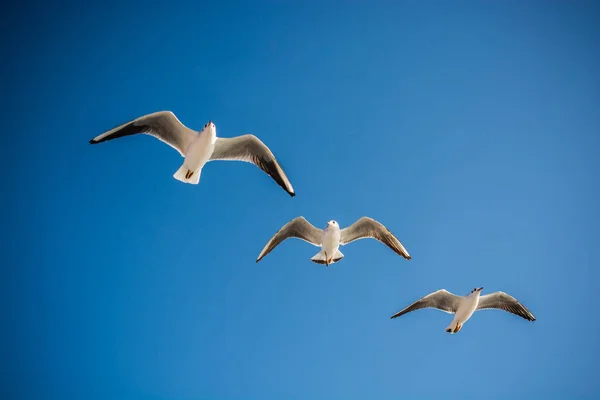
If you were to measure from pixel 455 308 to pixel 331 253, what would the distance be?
386 centimetres

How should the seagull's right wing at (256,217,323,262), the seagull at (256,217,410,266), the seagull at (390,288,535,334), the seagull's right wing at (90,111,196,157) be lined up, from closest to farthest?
the seagull's right wing at (90,111,196,157)
the seagull at (256,217,410,266)
the seagull's right wing at (256,217,323,262)
the seagull at (390,288,535,334)

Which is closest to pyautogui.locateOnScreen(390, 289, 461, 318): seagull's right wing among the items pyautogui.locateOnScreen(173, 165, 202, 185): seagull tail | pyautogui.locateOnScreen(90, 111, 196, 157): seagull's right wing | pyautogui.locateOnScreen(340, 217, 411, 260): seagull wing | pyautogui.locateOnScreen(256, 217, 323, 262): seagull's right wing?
pyautogui.locateOnScreen(340, 217, 411, 260): seagull wing

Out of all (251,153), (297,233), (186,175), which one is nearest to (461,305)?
(297,233)

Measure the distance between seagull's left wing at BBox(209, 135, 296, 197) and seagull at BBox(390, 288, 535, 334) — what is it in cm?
530

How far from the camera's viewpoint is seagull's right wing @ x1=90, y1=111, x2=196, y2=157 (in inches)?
378

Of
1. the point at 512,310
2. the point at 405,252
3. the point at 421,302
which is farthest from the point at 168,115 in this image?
the point at 512,310

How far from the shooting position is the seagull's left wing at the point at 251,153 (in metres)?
10.3

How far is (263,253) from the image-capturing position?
471 inches

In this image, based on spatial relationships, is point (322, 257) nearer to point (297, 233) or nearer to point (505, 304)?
point (297, 233)

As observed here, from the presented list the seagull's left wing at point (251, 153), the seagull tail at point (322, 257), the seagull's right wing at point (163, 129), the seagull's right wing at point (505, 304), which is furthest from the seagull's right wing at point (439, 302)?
the seagull's right wing at point (163, 129)

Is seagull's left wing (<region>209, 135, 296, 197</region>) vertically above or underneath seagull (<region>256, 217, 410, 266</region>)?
above

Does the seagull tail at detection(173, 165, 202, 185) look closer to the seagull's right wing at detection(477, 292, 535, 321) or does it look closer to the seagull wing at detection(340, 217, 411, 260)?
the seagull wing at detection(340, 217, 411, 260)

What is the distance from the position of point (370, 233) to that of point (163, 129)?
5.38 meters

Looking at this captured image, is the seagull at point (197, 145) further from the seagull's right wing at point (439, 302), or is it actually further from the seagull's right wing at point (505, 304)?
the seagull's right wing at point (505, 304)
